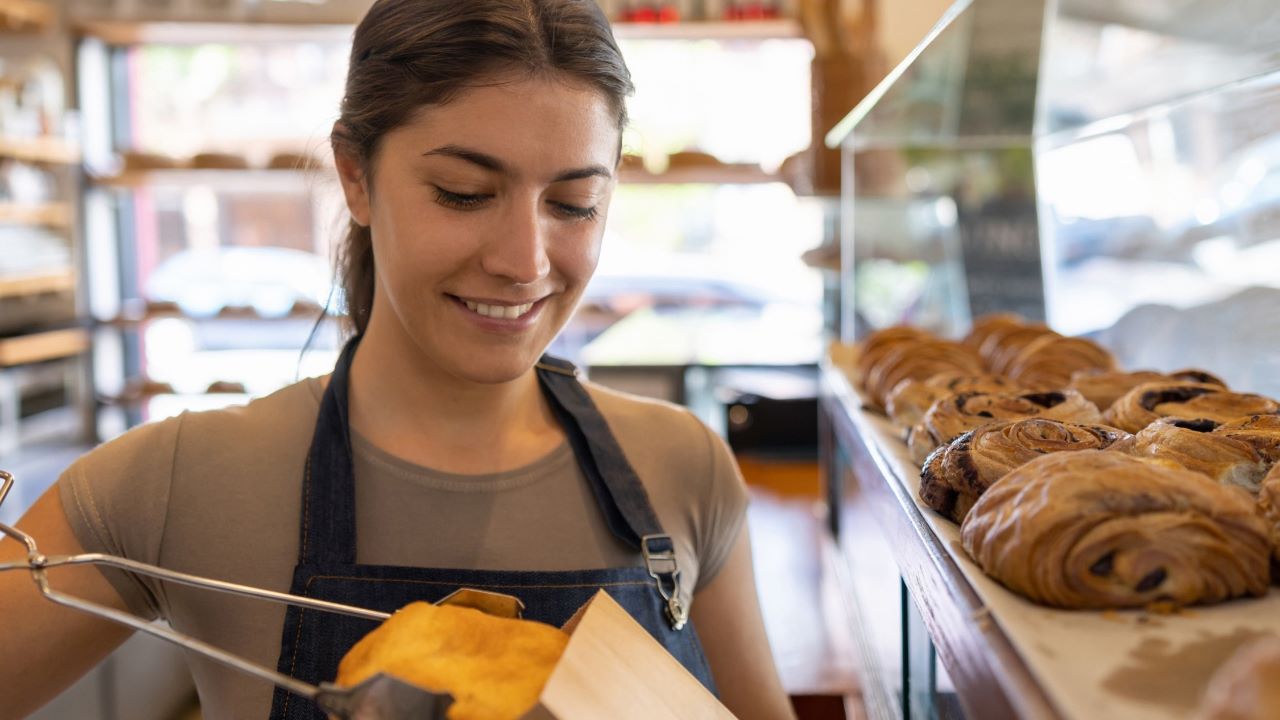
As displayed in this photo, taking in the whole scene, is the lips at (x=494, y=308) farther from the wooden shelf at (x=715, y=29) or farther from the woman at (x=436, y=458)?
the wooden shelf at (x=715, y=29)

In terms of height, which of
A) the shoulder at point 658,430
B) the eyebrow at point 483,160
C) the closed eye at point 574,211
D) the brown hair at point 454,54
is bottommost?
the shoulder at point 658,430

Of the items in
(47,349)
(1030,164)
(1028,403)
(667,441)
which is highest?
(1030,164)

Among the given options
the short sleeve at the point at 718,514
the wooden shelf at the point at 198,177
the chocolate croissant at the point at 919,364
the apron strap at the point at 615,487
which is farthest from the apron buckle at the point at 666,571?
the wooden shelf at the point at 198,177

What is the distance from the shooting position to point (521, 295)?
45.2 inches

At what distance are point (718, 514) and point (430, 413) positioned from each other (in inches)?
15.4

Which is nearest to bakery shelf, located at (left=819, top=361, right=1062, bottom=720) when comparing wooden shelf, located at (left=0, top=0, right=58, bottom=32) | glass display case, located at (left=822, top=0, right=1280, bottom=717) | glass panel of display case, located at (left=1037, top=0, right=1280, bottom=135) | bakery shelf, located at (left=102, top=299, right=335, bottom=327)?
glass display case, located at (left=822, top=0, right=1280, bottom=717)

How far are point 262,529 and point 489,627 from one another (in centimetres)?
59

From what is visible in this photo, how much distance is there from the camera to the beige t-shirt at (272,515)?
118 centimetres

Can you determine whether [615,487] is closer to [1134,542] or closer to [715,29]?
[1134,542]

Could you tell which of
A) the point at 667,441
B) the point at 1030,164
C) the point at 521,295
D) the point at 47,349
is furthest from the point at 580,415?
the point at 47,349

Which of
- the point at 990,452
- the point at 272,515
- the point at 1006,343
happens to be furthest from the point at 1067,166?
the point at 272,515

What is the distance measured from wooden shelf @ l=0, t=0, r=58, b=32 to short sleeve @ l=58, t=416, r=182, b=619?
4.07 meters

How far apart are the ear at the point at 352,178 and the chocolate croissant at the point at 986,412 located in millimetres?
702

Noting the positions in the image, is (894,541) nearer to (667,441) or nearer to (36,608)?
(667,441)
